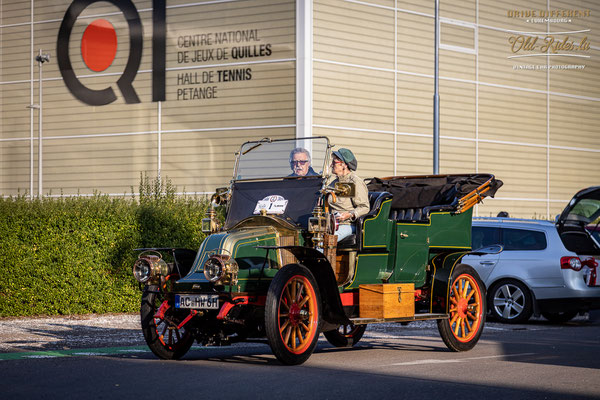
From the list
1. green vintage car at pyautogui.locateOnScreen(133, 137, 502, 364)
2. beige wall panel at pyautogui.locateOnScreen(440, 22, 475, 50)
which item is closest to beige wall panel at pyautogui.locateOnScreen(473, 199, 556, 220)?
beige wall panel at pyautogui.locateOnScreen(440, 22, 475, 50)

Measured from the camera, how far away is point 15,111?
3102cm

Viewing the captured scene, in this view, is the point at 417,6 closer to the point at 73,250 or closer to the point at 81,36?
the point at 81,36

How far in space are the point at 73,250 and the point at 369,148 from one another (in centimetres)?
1344

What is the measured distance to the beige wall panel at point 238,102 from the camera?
26578 mm

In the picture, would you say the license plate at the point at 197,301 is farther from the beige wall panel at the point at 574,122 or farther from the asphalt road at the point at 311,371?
the beige wall panel at the point at 574,122

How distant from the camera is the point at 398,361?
10.0 metres

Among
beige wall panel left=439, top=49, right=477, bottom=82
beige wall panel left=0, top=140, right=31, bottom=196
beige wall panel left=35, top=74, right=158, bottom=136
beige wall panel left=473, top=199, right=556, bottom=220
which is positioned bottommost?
beige wall panel left=473, top=199, right=556, bottom=220

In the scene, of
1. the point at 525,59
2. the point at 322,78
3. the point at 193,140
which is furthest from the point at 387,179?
the point at 525,59

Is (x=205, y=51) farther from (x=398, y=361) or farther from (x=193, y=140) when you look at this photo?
(x=398, y=361)

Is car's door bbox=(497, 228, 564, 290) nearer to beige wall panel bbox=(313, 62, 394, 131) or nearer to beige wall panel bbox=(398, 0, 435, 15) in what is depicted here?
beige wall panel bbox=(313, 62, 394, 131)

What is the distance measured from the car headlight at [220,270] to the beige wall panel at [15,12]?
23898 millimetres

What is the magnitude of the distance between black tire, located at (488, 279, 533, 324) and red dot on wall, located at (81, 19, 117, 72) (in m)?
16.3

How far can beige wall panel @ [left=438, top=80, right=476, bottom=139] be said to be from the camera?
96.7 ft

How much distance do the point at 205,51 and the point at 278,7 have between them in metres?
2.54
